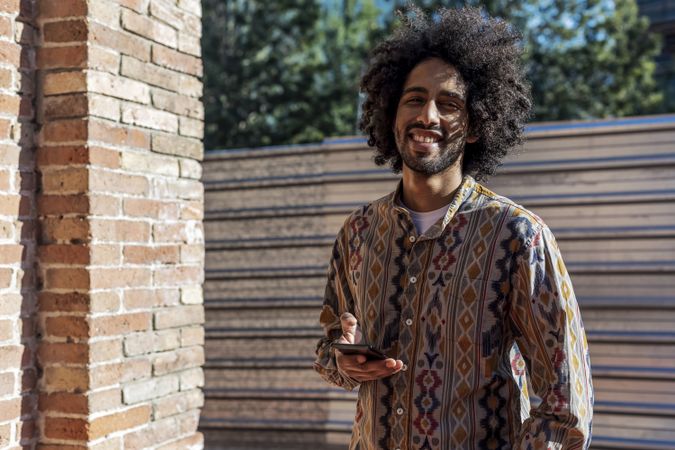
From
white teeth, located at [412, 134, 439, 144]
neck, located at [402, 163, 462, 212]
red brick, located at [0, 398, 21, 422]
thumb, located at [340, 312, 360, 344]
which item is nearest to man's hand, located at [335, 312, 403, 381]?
thumb, located at [340, 312, 360, 344]

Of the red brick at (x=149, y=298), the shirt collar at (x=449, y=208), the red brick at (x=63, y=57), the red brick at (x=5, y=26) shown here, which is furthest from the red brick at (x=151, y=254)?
the shirt collar at (x=449, y=208)

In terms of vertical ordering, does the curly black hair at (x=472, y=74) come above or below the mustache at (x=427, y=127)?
above

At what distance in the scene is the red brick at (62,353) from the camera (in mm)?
3029

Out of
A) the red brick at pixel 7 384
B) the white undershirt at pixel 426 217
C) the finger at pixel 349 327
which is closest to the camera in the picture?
the finger at pixel 349 327

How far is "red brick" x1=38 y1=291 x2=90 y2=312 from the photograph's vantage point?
3.04 meters

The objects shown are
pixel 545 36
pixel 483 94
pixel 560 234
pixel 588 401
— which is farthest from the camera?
pixel 545 36

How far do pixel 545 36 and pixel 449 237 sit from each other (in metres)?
15.7

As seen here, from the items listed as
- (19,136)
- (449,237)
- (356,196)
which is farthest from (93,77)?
(356,196)

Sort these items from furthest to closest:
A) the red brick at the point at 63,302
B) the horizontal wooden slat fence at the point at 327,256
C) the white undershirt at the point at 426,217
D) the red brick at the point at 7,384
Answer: the horizontal wooden slat fence at the point at 327,256
the red brick at the point at 63,302
the red brick at the point at 7,384
the white undershirt at the point at 426,217

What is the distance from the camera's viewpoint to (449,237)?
2252 mm

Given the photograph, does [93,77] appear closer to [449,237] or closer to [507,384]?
[449,237]

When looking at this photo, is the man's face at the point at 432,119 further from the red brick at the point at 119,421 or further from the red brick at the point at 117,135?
the red brick at the point at 119,421

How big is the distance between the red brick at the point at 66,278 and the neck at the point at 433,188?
4.42 ft

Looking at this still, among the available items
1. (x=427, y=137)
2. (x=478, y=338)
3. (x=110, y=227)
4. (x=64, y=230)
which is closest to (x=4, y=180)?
(x=64, y=230)
